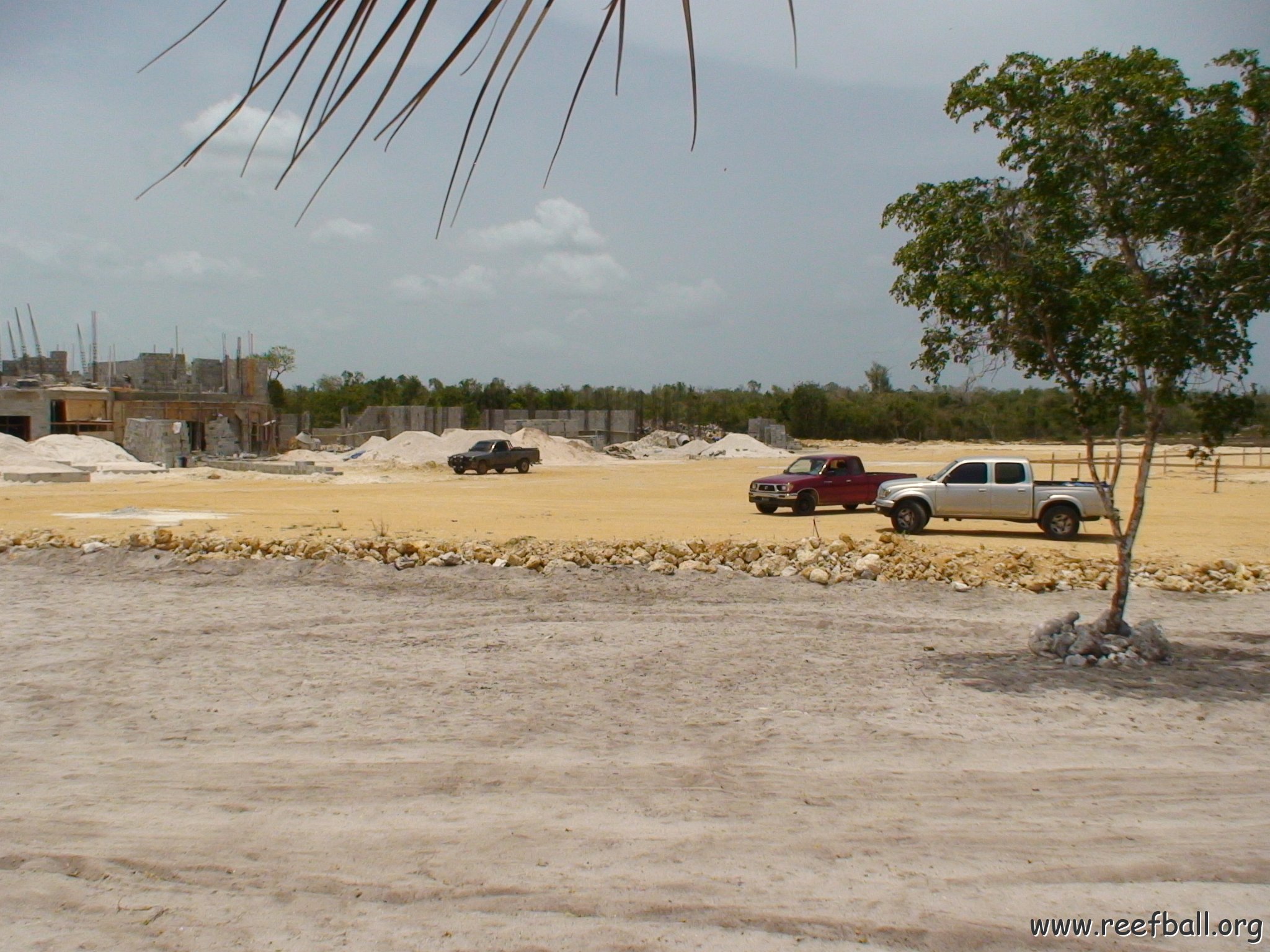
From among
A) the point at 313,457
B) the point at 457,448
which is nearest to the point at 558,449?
the point at 457,448

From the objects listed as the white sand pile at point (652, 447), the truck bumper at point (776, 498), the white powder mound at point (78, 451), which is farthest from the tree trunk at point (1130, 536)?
the white sand pile at point (652, 447)

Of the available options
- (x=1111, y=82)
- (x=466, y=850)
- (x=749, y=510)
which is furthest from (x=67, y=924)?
(x=749, y=510)

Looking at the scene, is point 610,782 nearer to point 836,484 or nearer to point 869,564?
point 869,564

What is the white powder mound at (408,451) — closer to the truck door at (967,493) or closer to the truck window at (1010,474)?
the truck door at (967,493)

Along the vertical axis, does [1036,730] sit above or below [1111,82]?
below

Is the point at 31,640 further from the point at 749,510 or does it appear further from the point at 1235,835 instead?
the point at 749,510

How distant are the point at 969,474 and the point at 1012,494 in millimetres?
976

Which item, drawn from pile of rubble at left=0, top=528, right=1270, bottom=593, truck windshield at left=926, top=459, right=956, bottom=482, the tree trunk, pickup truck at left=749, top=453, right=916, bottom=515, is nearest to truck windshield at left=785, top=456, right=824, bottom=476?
pickup truck at left=749, top=453, right=916, bottom=515

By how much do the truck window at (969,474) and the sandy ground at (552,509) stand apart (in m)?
1.16

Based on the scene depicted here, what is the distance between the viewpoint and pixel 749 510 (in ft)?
96.2

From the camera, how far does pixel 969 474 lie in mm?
21906

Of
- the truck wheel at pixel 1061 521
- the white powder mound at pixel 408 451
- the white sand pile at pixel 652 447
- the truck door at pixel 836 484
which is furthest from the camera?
the white sand pile at pixel 652 447

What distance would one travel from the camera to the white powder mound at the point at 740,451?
238 ft

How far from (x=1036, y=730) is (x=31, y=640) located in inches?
366
